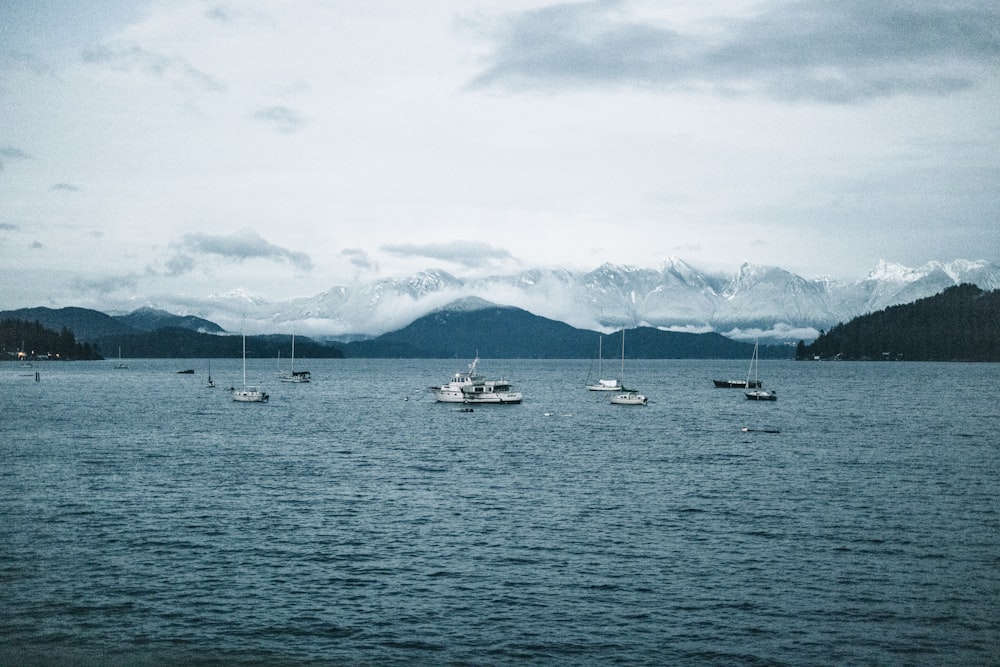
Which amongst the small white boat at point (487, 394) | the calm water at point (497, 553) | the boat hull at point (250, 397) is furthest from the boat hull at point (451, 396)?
the calm water at point (497, 553)

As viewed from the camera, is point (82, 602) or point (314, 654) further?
point (82, 602)

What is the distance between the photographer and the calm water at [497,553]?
35.0 meters

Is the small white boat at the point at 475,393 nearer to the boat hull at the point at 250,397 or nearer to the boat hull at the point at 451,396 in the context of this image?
the boat hull at the point at 451,396

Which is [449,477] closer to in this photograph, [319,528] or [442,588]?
[319,528]

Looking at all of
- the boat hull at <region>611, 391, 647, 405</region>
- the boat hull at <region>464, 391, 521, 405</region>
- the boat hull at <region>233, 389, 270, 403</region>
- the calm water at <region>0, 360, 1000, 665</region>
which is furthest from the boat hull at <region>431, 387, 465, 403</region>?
the calm water at <region>0, 360, 1000, 665</region>

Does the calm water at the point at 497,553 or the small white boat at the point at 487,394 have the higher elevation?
the small white boat at the point at 487,394

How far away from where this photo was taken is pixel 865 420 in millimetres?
133875

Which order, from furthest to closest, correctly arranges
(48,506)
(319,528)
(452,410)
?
(452,410)
(48,506)
(319,528)

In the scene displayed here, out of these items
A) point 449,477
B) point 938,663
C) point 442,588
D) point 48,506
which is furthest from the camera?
point 449,477

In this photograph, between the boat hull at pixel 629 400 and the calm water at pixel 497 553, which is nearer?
the calm water at pixel 497 553

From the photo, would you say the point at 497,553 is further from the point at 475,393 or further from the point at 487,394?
the point at 487,394

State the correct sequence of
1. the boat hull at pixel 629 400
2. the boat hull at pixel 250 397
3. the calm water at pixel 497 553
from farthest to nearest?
the boat hull at pixel 250 397, the boat hull at pixel 629 400, the calm water at pixel 497 553

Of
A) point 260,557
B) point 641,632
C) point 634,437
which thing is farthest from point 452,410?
point 641,632

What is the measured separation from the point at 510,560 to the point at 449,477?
28.4 metres
